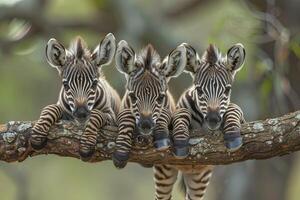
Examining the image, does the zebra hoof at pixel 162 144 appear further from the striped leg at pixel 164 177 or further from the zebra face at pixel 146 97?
the striped leg at pixel 164 177

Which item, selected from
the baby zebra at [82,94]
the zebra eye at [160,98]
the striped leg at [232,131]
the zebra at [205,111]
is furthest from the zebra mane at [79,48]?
the striped leg at [232,131]

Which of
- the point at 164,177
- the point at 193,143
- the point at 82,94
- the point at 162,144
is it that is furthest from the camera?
the point at 164,177

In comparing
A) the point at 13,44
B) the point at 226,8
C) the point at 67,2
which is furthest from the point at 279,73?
the point at 67,2

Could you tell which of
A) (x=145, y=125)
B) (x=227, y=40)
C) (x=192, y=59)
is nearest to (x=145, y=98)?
(x=145, y=125)

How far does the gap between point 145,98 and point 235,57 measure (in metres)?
0.99

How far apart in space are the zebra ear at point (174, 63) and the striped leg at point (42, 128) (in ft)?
3.90

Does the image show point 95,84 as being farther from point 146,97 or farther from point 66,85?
point 146,97

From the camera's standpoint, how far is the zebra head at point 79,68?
331 inches

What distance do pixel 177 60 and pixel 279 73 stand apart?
11.2ft

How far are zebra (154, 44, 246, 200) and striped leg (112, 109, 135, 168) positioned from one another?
0.39 meters

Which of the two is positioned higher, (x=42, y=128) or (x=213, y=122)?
(x=213, y=122)

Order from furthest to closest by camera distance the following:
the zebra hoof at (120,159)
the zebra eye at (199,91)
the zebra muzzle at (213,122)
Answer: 1. the zebra eye at (199,91)
2. the zebra muzzle at (213,122)
3. the zebra hoof at (120,159)

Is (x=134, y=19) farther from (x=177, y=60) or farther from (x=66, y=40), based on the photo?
(x=177, y=60)

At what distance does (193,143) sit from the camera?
807cm
